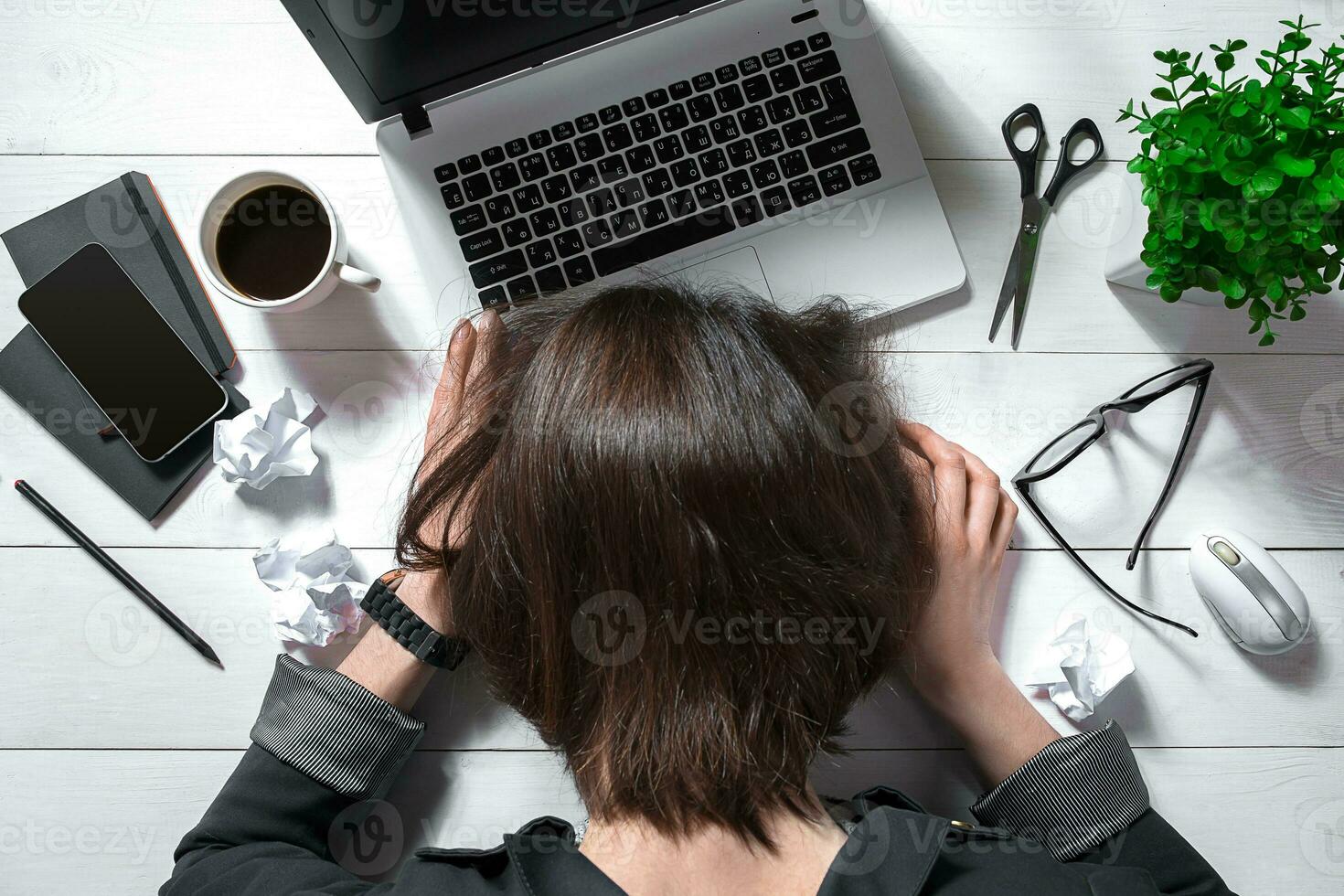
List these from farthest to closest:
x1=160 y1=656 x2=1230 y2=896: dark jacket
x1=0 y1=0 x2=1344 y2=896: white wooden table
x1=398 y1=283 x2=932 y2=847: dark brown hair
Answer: x1=0 y1=0 x2=1344 y2=896: white wooden table → x1=160 y1=656 x2=1230 y2=896: dark jacket → x1=398 y1=283 x2=932 y2=847: dark brown hair

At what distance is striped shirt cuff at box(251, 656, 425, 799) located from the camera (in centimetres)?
61

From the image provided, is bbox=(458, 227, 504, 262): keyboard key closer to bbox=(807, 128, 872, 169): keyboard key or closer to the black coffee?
the black coffee

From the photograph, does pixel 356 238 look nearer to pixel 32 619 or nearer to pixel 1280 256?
pixel 32 619

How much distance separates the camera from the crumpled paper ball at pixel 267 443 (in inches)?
25.7

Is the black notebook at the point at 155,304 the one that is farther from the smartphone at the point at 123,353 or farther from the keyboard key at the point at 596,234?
the keyboard key at the point at 596,234

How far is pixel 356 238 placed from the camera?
0.68 meters

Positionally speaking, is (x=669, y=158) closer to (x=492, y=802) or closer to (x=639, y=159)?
(x=639, y=159)

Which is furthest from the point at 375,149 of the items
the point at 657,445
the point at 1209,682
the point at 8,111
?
the point at 1209,682

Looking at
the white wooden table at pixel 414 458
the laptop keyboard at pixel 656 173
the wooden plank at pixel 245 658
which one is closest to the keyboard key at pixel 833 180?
the laptop keyboard at pixel 656 173

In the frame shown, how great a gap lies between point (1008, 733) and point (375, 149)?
668 mm

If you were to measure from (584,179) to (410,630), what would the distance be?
0.36 m

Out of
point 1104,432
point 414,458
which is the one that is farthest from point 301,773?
point 1104,432

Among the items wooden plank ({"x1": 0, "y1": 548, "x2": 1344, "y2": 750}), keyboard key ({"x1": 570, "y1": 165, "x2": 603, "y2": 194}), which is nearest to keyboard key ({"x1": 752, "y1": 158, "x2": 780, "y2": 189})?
keyboard key ({"x1": 570, "y1": 165, "x2": 603, "y2": 194})

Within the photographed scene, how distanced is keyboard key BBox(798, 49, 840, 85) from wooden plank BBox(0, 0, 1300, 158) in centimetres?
8
